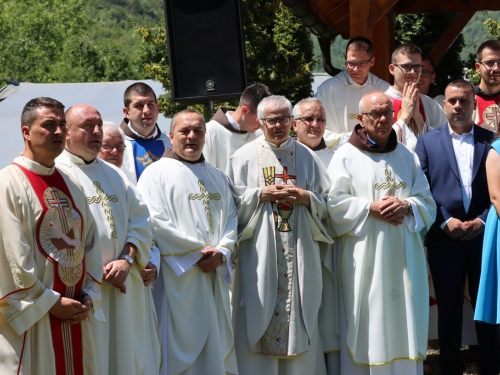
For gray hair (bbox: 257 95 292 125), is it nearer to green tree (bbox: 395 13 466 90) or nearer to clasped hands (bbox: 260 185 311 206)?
clasped hands (bbox: 260 185 311 206)

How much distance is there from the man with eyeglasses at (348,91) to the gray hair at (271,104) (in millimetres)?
1337

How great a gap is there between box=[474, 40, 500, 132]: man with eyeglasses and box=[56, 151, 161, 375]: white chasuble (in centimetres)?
334

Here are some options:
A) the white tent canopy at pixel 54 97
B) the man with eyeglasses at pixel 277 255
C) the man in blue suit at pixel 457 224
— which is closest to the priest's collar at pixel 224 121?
the man with eyeglasses at pixel 277 255

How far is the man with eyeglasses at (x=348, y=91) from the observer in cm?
828

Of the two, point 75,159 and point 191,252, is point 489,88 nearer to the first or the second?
point 191,252

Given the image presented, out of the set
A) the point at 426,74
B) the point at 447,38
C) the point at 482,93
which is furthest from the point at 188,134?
the point at 447,38

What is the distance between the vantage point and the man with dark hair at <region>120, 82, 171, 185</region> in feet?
24.6

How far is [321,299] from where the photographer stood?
7.12m

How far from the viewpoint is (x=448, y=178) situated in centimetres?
748

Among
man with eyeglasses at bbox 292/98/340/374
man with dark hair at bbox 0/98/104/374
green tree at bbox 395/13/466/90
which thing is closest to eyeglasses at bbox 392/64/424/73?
man with eyeglasses at bbox 292/98/340/374

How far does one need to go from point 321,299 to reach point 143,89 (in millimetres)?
2210

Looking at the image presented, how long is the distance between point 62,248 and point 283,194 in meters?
2.05

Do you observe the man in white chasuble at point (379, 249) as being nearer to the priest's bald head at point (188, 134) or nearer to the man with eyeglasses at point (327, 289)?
the man with eyeglasses at point (327, 289)

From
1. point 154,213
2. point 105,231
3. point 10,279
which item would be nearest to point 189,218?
point 154,213
